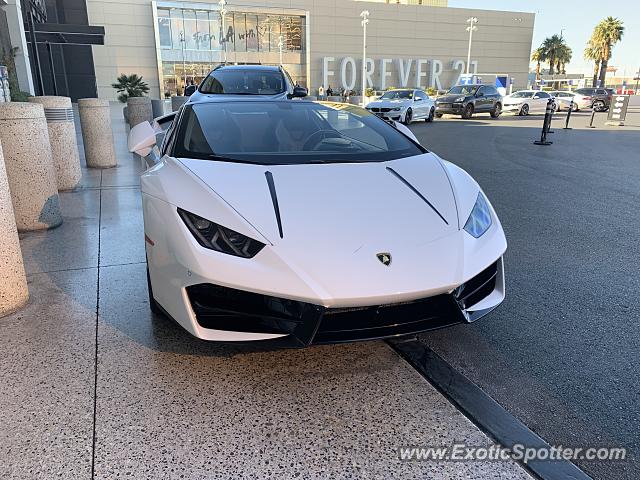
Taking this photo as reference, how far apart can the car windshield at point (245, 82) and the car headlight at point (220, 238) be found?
7085 millimetres

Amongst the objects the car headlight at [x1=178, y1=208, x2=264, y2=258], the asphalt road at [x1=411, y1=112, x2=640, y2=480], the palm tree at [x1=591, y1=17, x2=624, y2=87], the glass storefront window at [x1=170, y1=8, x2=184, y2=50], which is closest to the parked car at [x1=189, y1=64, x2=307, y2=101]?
the asphalt road at [x1=411, y1=112, x2=640, y2=480]

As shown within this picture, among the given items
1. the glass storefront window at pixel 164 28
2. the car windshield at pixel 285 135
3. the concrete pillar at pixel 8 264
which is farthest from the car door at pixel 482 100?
the glass storefront window at pixel 164 28

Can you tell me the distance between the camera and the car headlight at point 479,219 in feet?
8.75

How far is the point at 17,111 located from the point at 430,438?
16.3 feet

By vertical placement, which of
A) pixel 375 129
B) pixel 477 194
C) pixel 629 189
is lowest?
pixel 629 189

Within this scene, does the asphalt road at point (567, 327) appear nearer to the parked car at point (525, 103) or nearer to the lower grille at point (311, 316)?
the lower grille at point (311, 316)

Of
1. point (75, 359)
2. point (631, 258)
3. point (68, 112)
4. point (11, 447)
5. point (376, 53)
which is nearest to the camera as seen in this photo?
point (11, 447)

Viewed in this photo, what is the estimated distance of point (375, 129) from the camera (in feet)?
12.8

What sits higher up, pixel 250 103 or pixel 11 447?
pixel 250 103

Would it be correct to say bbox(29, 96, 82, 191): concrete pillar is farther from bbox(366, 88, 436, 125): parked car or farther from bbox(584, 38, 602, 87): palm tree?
bbox(584, 38, 602, 87): palm tree

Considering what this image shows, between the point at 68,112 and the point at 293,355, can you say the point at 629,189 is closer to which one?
the point at 293,355

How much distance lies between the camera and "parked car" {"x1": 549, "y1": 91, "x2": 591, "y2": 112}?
31.3m

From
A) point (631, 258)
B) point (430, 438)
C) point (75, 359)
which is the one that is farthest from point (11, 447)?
point (631, 258)

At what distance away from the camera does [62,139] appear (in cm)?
687
